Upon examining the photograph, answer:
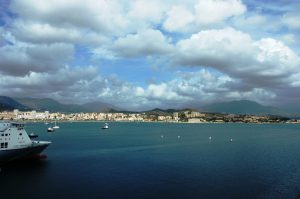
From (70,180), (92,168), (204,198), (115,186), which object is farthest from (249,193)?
(92,168)

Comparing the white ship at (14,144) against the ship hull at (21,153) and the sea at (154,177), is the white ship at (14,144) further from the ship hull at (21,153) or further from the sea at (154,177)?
the sea at (154,177)

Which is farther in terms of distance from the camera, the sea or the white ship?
the white ship

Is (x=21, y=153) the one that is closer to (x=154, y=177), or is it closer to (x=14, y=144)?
(x=14, y=144)

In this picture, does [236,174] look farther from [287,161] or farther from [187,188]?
[287,161]

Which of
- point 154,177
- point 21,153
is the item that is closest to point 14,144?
point 21,153

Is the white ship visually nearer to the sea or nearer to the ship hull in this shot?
the ship hull

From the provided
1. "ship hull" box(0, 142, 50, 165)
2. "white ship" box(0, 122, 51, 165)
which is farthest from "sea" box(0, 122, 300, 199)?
"white ship" box(0, 122, 51, 165)

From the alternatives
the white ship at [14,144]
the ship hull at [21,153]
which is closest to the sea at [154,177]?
the ship hull at [21,153]
